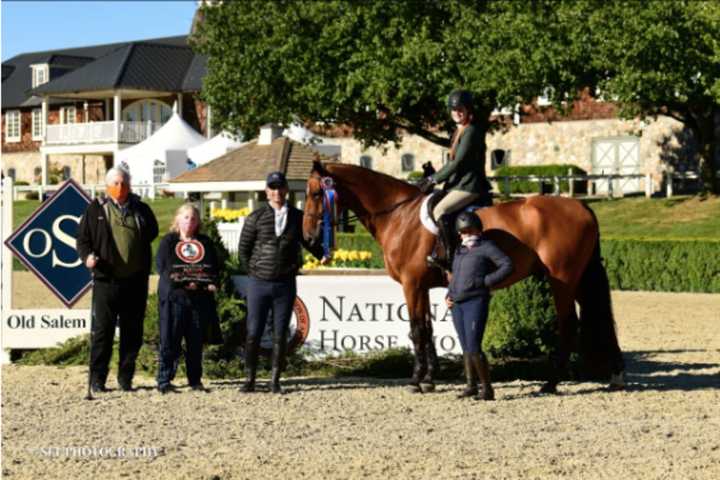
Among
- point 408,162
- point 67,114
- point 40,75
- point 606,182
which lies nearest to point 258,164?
point 606,182

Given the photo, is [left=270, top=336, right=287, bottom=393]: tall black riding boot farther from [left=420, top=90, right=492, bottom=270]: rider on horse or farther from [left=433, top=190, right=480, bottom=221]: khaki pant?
[left=433, top=190, right=480, bottom=221]: khaki pant

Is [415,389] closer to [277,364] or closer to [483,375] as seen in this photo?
[483,375]

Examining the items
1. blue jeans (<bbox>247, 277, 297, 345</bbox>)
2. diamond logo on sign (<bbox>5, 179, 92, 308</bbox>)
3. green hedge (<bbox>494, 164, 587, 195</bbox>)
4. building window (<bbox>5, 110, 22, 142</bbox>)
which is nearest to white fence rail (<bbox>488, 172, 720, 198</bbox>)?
green hedge (<bbox>494, 164, 587, 195</bbox>)

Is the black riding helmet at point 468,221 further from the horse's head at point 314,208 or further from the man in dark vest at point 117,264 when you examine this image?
the man in dark vest at point 117,264

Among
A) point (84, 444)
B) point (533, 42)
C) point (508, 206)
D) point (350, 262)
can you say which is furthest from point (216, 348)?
point (533, 42)

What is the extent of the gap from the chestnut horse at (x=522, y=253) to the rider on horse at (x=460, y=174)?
25 centimetres

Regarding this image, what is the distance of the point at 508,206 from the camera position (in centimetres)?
1280

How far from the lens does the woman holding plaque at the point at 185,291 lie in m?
12.4

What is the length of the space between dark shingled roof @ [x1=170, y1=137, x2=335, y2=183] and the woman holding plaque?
15689 millimetres

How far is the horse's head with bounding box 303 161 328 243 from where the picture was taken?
1259 centimetres

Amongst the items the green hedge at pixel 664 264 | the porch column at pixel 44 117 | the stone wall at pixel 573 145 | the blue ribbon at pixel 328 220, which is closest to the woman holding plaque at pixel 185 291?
the blue ribbon at pixel 328 220

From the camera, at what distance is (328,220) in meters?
12.6

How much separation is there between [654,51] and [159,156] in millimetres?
21605

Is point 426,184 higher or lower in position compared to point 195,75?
lower
